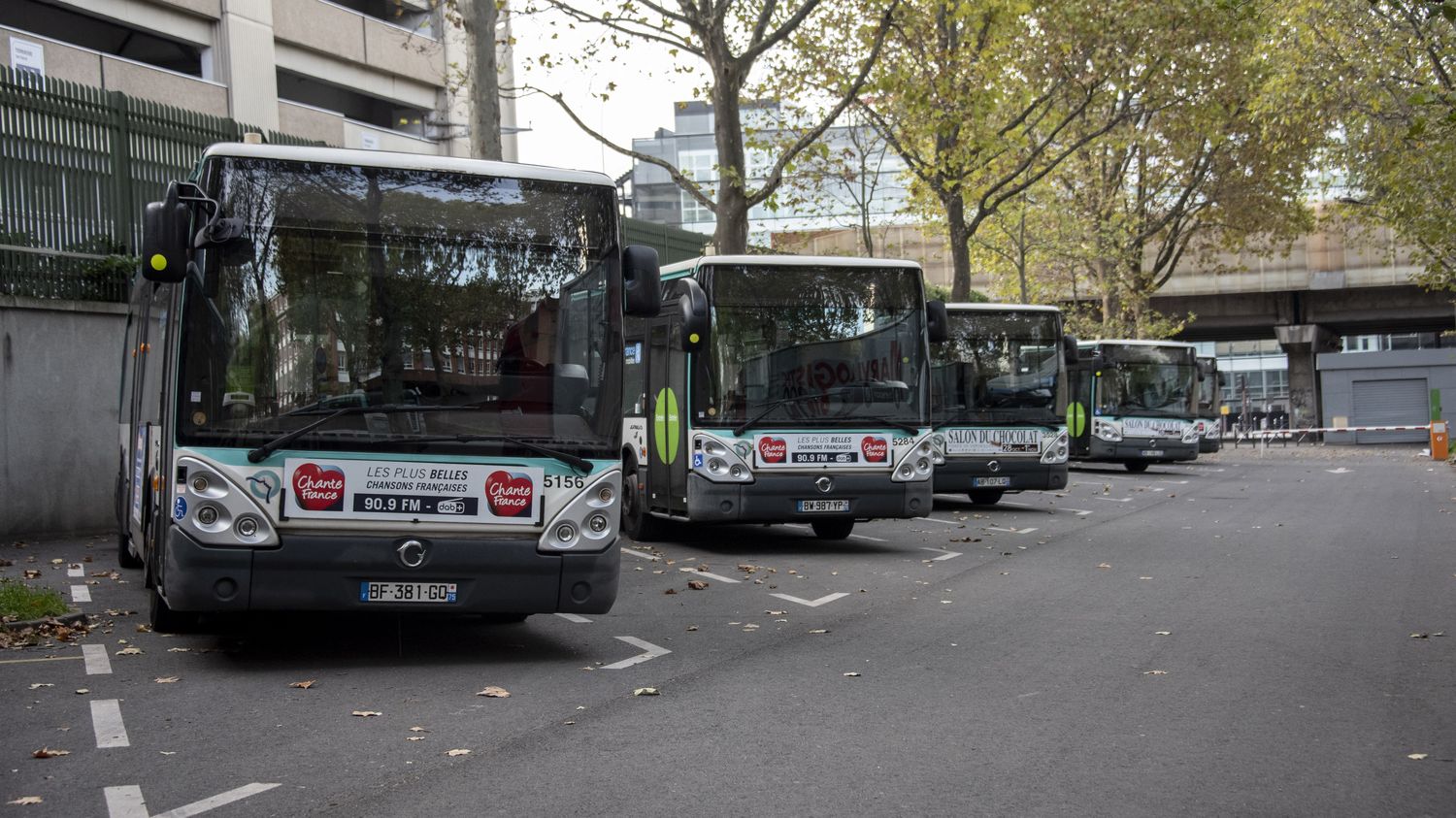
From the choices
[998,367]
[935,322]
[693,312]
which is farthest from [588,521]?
[998,367]

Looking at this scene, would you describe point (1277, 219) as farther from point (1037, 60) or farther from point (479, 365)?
point (479, 365)

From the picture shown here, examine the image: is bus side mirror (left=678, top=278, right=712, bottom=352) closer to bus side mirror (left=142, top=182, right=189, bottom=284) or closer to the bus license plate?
the bus license plate

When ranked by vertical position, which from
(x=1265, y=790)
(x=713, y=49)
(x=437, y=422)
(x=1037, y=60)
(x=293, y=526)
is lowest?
(x=1265, y=790)

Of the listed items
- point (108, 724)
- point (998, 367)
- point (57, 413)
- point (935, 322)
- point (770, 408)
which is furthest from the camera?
point (998, 367)

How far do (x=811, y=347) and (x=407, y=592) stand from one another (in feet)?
24.6

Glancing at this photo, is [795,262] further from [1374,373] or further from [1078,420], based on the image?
[1374,373]

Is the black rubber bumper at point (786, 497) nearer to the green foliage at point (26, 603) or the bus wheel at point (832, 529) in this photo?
the bus wheel at point (832, 529)

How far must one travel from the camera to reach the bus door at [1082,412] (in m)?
33.6

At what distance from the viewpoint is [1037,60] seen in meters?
30.5

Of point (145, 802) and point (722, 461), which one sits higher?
point (722, 461)

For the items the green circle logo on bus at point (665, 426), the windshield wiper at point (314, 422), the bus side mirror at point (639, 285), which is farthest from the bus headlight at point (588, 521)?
the green circle logo on bus at point (665, 426)

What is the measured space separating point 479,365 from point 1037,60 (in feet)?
80.2

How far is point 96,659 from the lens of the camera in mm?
8586

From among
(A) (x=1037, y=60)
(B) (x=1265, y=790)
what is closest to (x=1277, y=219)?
(A) (x=1037, y=60)
